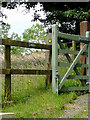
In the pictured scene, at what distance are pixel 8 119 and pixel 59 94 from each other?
2.11 m

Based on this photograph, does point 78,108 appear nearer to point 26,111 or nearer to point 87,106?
point 87,106

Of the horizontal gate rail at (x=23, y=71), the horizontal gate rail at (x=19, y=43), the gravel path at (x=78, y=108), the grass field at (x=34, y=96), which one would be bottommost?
the gravel path at (x=78, y=108)

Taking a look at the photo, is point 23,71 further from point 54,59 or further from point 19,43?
point 54,59

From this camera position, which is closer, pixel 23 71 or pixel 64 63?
pixel 23 71

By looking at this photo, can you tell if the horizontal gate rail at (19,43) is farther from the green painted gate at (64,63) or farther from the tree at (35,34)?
the tree at (35,34)

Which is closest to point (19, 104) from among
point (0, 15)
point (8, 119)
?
point (8, 119)

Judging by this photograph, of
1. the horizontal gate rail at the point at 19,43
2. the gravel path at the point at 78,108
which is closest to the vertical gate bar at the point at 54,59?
the horizontal gate rail at the point at 19,43

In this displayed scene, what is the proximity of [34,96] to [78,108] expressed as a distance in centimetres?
132

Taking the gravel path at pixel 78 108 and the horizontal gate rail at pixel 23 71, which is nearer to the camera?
the gravel path at pixel 78 108

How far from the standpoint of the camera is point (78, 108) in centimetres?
489

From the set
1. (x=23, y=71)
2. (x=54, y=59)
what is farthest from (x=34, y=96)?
(x=54, y=59)

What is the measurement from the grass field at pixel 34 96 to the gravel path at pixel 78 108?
0.12 metres

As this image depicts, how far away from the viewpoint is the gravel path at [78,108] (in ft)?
14.3

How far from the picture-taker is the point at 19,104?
16.8 feet
